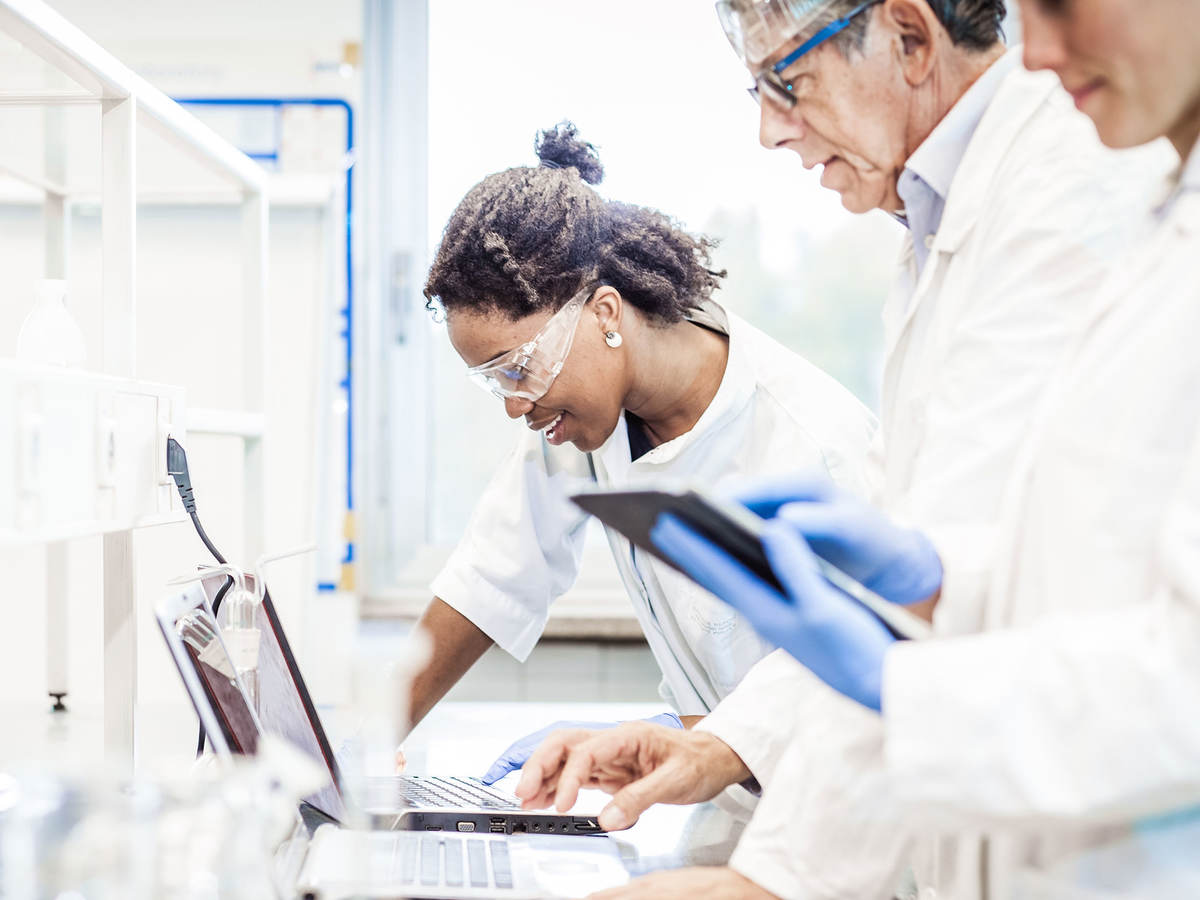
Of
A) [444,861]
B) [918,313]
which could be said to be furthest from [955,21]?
[444,861]

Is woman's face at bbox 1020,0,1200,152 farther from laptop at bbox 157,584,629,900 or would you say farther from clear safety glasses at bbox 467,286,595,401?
clear safety glasses at bbox 467,286,595,401

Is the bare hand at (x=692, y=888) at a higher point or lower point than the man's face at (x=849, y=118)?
lower

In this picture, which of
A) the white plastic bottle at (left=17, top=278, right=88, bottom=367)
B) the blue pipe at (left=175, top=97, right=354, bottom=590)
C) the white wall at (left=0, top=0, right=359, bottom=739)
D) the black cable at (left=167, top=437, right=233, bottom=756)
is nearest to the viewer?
the white plastic bottle at (left=17, top=278, right=88, bottom=367)

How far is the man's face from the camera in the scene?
103 cm

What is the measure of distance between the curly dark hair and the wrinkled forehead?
47cm

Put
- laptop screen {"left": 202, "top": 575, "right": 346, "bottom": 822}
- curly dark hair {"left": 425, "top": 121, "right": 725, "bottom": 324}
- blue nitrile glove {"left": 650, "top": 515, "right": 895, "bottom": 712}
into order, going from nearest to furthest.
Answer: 1. blue nitrile glove {"left": 650, "top": 515, "right": 895, "bottom": 712}
2. laptop screen {"left": 202, "top": 575, "right": 346, "bottom": 822}
3. curly dark hair {"left": 425, "top": 121, "right": 725, "bottom": 324}

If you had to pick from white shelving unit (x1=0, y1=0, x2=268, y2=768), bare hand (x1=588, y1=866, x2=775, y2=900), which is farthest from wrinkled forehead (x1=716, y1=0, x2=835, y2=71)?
bare hand (x1=588, y1=866, x2=775, y2=900)

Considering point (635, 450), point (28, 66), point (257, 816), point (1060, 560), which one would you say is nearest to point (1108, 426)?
point (1060, 560)

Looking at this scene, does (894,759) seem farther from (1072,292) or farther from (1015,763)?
(1072,292)

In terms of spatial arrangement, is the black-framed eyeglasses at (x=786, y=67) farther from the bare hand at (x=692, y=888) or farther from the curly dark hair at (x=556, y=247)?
the bare hand at (x=692, y=888)

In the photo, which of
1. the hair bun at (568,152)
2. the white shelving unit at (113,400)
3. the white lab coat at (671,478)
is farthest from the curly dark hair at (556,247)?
the white shelving unit at (113,400)

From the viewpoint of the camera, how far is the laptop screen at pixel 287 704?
42.5 inches

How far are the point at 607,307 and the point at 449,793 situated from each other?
724 millimetres

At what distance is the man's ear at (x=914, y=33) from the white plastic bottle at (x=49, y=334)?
99cm
